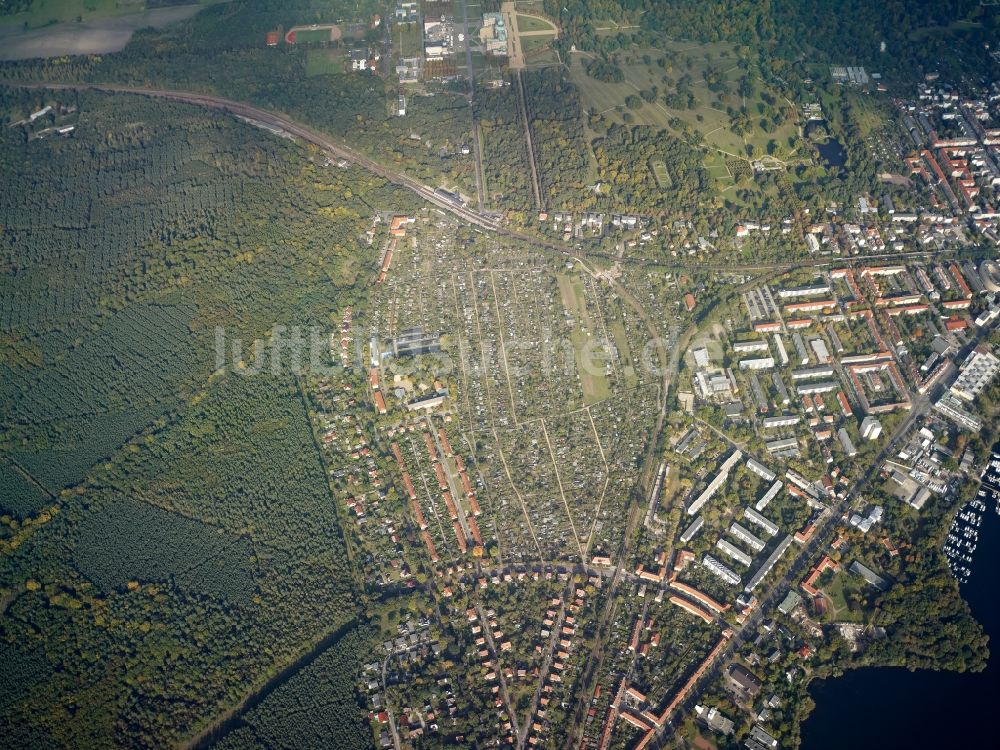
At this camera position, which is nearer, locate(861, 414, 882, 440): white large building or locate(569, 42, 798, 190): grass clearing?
locate(861, 414, 882, 440): white large building

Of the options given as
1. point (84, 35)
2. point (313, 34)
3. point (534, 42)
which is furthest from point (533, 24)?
point (84, 35)

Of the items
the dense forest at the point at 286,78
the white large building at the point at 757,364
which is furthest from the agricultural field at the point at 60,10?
the white large building at the point at 757,364

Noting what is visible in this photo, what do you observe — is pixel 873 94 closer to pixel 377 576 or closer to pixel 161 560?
pixel 377 576

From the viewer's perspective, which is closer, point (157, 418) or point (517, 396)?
point (157, 418)

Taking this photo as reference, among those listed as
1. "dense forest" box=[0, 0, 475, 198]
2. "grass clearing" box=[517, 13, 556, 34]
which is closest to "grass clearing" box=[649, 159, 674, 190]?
"dense forest" box=[0, 0, 475, 198]

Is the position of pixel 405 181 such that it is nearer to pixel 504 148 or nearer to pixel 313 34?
pixel 504 148

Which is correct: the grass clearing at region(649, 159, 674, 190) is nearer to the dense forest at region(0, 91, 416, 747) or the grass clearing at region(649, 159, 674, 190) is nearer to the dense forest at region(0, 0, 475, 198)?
the dense forest at region(0, 0, 475, 198)

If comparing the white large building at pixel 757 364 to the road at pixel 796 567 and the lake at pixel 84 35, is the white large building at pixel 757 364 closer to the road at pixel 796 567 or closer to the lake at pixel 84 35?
the road at pixel 796 567
